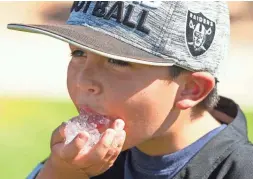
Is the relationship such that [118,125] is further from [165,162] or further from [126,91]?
[165,162]

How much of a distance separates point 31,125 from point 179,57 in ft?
6.22

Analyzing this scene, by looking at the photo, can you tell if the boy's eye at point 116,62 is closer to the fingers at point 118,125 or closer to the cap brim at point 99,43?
the cap brim at point 99,43

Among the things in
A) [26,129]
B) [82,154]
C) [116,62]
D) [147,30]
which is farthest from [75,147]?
[26,129]

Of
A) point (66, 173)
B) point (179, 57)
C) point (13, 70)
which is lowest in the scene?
point (13, 70)

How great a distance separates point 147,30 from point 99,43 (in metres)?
0.14

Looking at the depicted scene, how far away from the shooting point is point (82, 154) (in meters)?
1.99

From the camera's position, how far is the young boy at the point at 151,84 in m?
1.98

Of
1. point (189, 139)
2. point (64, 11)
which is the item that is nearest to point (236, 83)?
point (64, 11)

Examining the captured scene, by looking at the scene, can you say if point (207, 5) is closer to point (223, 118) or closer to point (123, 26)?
point (123, 26)

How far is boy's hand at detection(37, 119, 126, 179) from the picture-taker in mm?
1946

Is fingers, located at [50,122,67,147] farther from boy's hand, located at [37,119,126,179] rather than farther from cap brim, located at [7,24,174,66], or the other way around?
cap brim, located at [7,24,174,66]

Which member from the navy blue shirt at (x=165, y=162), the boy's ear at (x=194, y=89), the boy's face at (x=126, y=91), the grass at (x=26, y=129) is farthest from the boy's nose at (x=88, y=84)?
the grass at (x=26, y=129)

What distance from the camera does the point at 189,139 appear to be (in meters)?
2.22

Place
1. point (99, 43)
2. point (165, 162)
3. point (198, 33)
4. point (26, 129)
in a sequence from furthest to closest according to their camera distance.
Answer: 1. point (26, 129)
2. point (165, 162)
3. point (198, 33)
4. point (99, 43)
